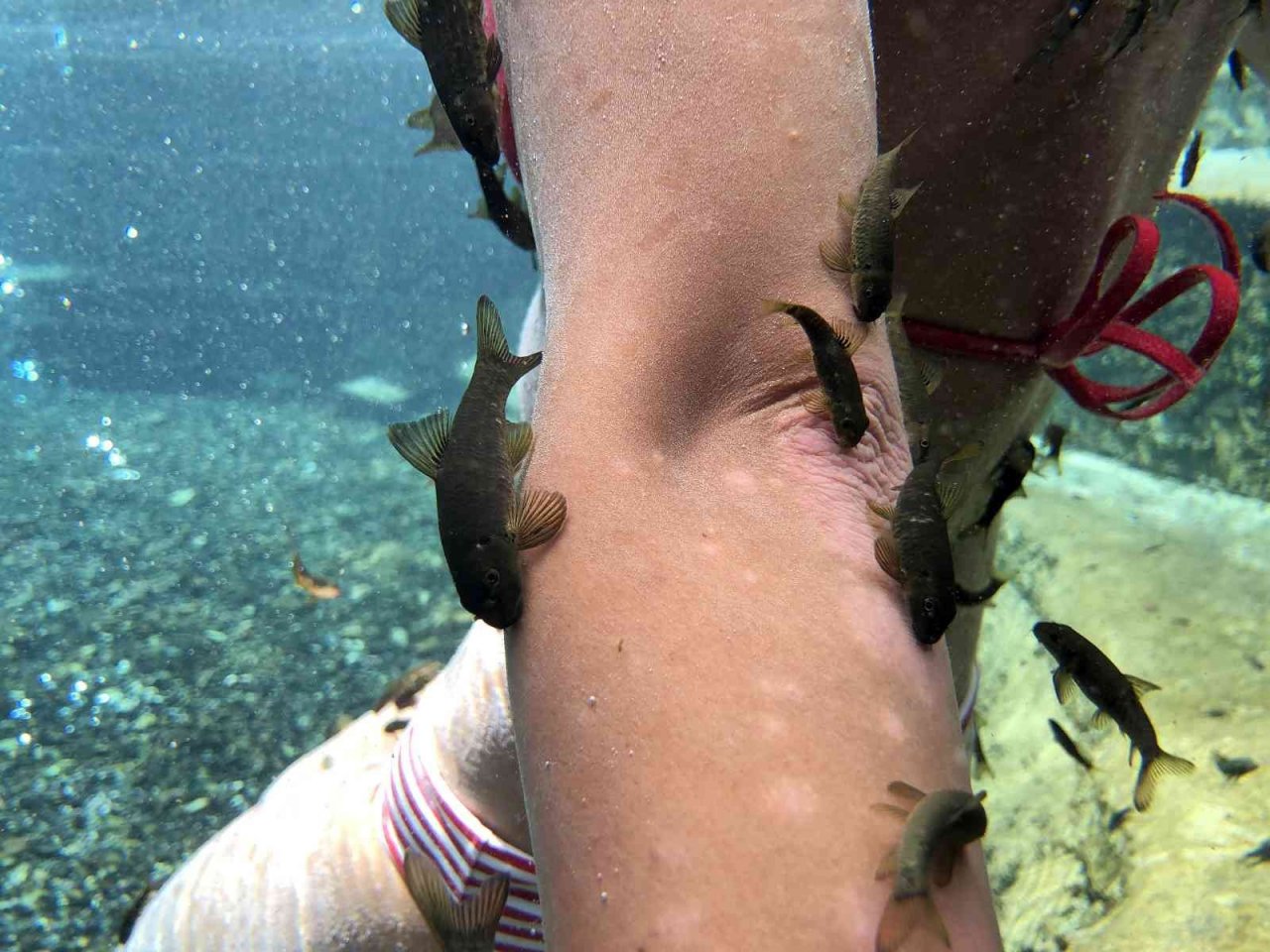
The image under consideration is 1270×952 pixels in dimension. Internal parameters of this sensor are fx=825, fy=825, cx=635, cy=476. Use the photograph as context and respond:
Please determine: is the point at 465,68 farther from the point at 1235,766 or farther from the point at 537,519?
the point at 1235,766

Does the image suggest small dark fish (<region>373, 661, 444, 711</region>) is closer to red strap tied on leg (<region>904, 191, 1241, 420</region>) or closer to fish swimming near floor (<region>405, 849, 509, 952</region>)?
fish swimming near floor (<region>405, 849, 509, 952</region>)

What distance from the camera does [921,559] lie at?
0.98m

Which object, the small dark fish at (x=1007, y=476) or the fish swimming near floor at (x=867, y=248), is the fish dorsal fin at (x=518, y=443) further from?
the small dark fish at (x=1007, y=476)

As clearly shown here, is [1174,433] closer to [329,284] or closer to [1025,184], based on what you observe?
[1025,184]

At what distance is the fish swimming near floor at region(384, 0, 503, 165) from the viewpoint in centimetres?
160

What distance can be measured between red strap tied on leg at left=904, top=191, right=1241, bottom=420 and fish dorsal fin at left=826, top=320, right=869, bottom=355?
817 mm

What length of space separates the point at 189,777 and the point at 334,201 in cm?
3879

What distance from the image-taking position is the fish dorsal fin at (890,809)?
815 mm

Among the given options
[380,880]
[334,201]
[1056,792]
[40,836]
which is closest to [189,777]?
[40,836]

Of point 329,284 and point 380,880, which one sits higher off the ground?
point 380,880

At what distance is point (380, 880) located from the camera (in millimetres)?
2125

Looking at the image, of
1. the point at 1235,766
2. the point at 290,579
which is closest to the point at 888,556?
the point at 1235,766

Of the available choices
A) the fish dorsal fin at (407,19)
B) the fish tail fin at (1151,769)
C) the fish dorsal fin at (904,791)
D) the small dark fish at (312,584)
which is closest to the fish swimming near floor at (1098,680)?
the fish tail fin at (1151,769)

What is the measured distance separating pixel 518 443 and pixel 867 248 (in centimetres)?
52
